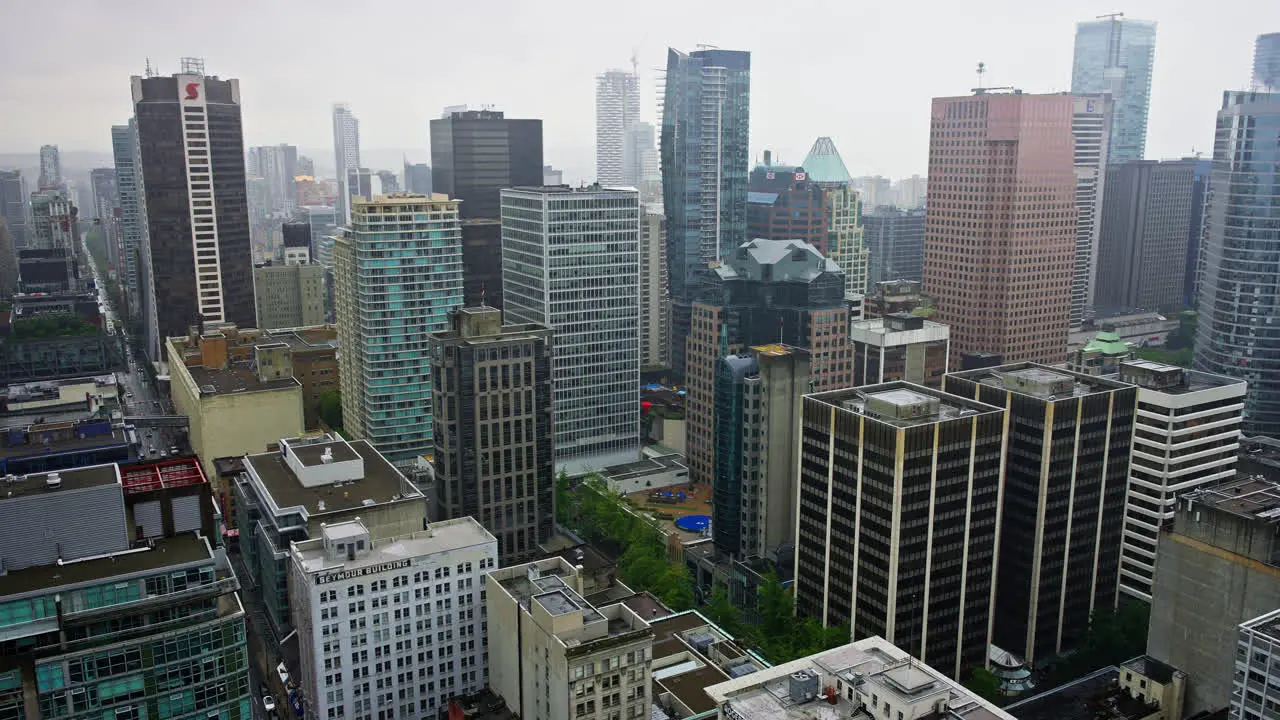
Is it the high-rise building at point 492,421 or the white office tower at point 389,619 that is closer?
the white office tower at point 389,619

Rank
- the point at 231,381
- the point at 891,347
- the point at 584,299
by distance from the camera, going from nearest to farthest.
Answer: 1. the point at 231,381
2. the point at 891,347
3. the point at 584,299

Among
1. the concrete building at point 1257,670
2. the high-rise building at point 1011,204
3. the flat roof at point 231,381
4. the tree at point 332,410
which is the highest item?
the high-rise building at point 1011,204

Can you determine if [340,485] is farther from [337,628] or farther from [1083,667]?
[1083,667]

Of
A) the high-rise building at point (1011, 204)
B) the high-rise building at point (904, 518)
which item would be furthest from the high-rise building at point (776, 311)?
the high-rise building at point (1011, 204)

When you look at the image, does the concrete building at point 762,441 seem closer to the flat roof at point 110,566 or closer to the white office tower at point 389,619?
the white office tower at point 389,619

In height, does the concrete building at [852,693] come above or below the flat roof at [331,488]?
above

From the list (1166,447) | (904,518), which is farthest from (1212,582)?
(904,518)

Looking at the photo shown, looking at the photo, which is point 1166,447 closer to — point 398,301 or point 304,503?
point 304,503
